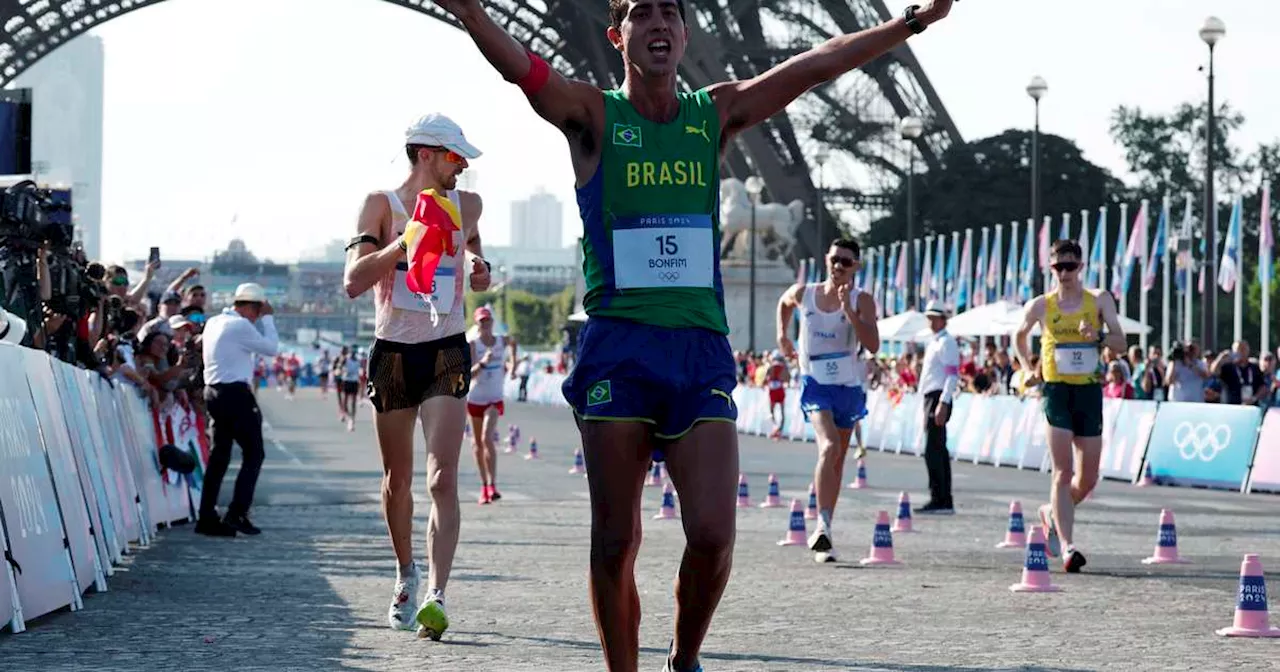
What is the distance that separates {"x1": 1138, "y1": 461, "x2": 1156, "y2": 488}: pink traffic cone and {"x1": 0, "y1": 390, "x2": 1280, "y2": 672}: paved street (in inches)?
210

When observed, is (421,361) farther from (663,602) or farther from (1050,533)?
(1050,533)

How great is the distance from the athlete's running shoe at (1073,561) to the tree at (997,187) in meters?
53.6

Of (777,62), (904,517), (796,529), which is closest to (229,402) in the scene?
(796,529)

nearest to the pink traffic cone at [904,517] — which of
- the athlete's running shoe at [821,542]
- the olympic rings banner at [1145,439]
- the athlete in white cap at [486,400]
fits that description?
the athlete's running shoe at [821,542]

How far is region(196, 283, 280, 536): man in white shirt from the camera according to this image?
15.4 metres

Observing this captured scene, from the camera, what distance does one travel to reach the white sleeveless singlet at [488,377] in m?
19.8

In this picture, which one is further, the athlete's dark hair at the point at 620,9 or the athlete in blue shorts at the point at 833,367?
the athlete in blue shorts at the point at 833,367

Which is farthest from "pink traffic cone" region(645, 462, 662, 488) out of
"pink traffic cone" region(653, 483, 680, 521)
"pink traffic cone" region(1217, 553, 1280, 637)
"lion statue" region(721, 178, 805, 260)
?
"lion statue" region(721, 178, 805, 260)

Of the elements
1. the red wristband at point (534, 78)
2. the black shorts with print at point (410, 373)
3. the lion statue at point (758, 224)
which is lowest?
the black shorts with print at point (410, 373)

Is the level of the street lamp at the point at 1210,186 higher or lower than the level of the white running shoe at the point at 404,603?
higher

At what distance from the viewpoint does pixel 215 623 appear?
9.46 metres

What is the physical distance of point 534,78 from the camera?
6.09m

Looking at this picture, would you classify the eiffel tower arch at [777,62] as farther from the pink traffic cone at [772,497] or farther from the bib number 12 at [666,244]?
the bib number 12 at [666,244]

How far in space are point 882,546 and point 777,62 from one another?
5174 cm
